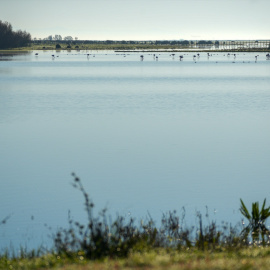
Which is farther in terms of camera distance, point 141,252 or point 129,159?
point 129,159

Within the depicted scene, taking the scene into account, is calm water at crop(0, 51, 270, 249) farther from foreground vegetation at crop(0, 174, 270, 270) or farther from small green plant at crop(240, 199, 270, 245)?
small green plant at crop(240, 199, 270, 245)

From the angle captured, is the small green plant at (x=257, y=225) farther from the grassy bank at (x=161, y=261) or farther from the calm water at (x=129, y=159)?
the grassy bank at (x=161, y=261)

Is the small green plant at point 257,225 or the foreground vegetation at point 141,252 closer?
the foreground vegetation at point 141,252

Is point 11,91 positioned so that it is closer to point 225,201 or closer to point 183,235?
point 225,201

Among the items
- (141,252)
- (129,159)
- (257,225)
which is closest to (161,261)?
(141,252)

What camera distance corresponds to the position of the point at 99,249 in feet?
31.8

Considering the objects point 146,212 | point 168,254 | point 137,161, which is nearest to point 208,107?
point 137,161

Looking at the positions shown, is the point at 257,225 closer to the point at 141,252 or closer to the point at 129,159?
the point at 141,252

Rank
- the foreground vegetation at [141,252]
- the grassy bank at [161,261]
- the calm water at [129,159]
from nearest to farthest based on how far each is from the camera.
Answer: the grassy bank at [161,261] → the foreground vegetation at [141,252] → the calm water at [129,159]

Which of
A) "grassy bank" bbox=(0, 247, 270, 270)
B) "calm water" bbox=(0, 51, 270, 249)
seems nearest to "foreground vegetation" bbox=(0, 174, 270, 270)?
"grassy bank" bbox=(0, 247, 270, 270)

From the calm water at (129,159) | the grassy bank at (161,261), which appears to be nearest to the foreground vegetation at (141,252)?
the grassy bank at (161,261)

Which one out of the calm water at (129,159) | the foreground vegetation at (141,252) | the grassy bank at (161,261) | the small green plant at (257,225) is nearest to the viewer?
the grassy bank at (161,261)

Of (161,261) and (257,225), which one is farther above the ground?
(161,261)

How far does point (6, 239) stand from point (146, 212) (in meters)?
4.09
